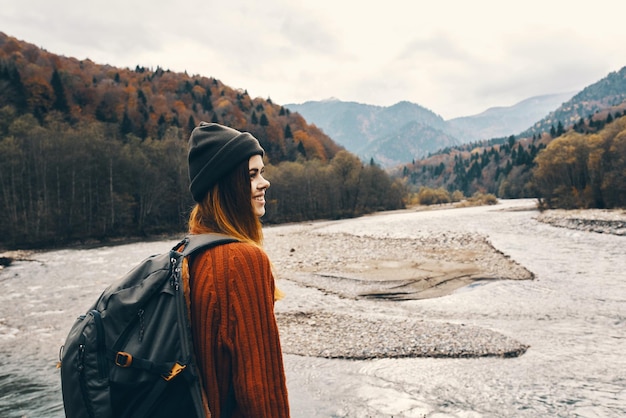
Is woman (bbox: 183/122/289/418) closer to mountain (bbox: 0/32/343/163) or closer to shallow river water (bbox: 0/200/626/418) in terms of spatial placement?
shallow river water (bbox: 0/200/626/418)

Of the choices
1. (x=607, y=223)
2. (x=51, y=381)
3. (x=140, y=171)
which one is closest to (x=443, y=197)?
(x=607, y=223)

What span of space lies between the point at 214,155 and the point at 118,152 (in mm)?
51833

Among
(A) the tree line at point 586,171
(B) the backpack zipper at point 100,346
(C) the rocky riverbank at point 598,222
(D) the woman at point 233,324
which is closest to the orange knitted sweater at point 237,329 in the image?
(D) the woman at point 233,324

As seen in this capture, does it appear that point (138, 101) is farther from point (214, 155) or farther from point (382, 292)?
point (214, 155)

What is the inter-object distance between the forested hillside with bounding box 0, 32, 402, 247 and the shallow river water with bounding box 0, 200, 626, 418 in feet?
81.9

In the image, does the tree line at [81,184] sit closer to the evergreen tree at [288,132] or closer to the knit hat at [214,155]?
the evergreen tree at [288,132]

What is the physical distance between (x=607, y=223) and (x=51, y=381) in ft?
147

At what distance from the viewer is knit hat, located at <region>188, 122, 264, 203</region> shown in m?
1.88

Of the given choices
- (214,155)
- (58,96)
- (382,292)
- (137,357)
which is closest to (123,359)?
(137,357)

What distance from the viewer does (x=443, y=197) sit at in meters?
115

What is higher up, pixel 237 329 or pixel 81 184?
pixel 81 184

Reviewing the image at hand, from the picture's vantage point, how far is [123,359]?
5.17ft

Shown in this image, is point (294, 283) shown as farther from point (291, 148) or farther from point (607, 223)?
point (291, 148)

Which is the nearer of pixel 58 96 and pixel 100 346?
pixel 100 346
